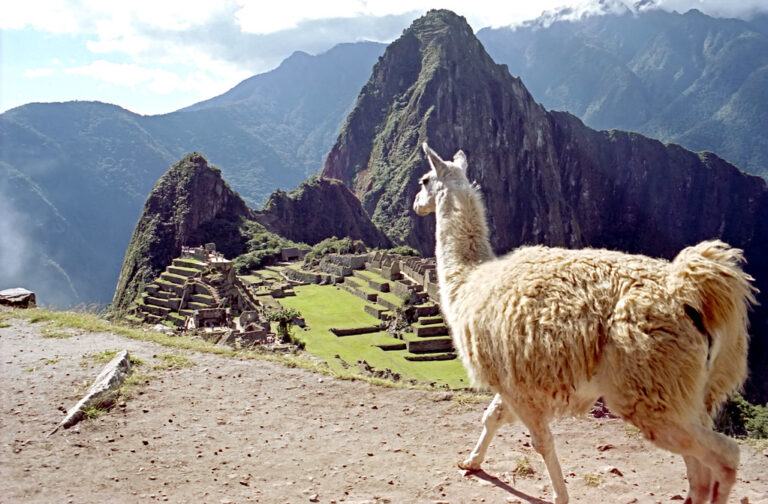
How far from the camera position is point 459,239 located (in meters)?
4.14

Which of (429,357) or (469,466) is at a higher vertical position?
(469,466)

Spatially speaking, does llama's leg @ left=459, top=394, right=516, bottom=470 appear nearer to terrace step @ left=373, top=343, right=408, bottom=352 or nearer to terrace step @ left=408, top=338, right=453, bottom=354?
terrace step @ left=408, top=338, right=453, bottom=354

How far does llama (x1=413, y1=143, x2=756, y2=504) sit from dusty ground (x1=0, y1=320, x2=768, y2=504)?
2.71 ft

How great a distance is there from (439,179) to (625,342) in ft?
6.88

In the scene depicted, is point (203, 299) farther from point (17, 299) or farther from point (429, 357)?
point (17, 299)

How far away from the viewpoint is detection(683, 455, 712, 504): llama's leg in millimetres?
2959

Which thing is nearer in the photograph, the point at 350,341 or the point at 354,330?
the point at 350,341

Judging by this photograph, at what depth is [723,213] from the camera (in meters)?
117

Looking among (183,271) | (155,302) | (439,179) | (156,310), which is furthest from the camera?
(183,271)

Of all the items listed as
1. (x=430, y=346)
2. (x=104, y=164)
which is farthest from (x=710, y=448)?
(x=104, y=164)

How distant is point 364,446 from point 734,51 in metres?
151

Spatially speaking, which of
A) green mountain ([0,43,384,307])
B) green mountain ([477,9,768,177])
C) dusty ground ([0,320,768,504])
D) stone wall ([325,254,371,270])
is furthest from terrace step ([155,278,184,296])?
green mountain ([477,9,768,177])

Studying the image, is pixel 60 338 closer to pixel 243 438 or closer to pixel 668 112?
pixel 243 438

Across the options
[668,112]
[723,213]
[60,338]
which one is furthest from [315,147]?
[60,338]
